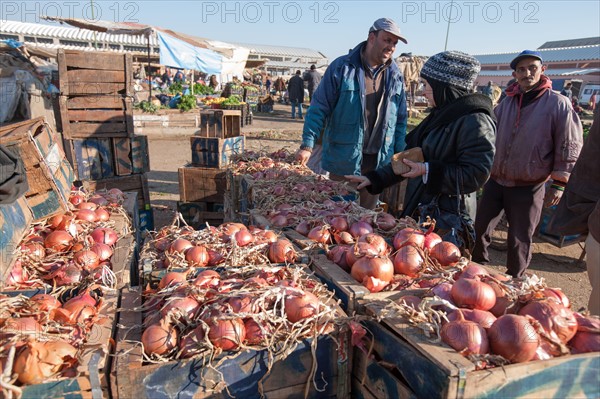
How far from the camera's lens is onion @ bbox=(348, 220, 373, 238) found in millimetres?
2371

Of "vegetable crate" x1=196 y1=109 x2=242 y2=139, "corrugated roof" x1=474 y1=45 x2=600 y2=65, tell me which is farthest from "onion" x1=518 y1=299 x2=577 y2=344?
"corrugated roof" x1=474 y1=45 x2=600 y2=65

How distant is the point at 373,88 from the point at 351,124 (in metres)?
0.43

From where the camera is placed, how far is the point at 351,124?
3.85 metres

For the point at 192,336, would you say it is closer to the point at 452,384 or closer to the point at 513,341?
the point at 452,384

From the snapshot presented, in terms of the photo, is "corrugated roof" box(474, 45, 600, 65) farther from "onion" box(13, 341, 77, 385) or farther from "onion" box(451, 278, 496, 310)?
"onion" box(13, 341, 77, 385)

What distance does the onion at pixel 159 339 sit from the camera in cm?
138

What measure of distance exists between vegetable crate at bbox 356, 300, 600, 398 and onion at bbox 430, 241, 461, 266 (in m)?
0.77

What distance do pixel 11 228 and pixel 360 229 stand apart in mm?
1888

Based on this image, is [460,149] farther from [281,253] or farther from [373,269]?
[281,253]

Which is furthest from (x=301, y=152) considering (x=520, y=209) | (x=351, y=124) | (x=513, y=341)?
(x=513, y=341)

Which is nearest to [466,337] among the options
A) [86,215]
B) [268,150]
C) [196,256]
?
[196,256]

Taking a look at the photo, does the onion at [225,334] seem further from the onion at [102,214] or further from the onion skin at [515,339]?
the onion at [102,214]

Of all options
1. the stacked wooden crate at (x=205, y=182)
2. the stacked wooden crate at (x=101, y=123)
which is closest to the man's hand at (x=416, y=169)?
the stacked wooden crate at (x=205, y=182)

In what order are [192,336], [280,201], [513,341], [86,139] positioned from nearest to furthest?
1. [513,341]
2. [192,336]
3. [280,201]
4. [86,139]
